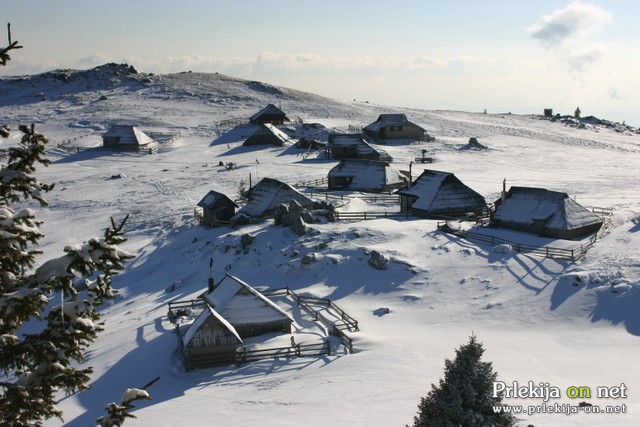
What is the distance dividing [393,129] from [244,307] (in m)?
57.7

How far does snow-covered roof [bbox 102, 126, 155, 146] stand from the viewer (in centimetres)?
7719

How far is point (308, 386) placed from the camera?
23109mm

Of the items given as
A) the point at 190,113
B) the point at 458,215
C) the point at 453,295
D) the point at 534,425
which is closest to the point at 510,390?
the point at 534,425

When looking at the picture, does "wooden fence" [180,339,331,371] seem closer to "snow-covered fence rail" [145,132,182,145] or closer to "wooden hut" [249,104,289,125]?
"snow-covered fence rail" [145,132,182,145]

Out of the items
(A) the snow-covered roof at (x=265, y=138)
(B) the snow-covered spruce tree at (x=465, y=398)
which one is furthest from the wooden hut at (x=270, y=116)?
(B) the snow-covered spruce tree at (x=465, y=398)

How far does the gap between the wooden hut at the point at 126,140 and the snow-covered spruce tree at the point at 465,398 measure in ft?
223

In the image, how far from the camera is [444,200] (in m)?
43.9

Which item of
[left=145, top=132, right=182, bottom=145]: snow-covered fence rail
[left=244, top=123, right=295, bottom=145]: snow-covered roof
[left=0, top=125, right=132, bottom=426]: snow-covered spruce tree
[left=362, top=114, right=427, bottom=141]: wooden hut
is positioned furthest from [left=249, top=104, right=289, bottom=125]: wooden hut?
[left=0, top=125, right=132, bottom=426]: snow-covered spruce tree

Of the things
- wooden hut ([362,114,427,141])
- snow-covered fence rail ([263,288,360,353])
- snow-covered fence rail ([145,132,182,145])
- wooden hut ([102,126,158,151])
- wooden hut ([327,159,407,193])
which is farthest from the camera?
snow-covered fence rail ([145,132,182,145])

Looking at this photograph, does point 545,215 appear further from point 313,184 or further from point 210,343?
point 313,184

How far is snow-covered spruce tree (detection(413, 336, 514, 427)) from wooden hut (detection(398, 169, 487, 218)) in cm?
2927

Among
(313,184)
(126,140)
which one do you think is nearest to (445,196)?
(313,184)

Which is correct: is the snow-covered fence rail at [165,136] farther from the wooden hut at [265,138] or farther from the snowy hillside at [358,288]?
the wooden hut at [265,138]

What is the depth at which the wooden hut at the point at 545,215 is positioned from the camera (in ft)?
125
